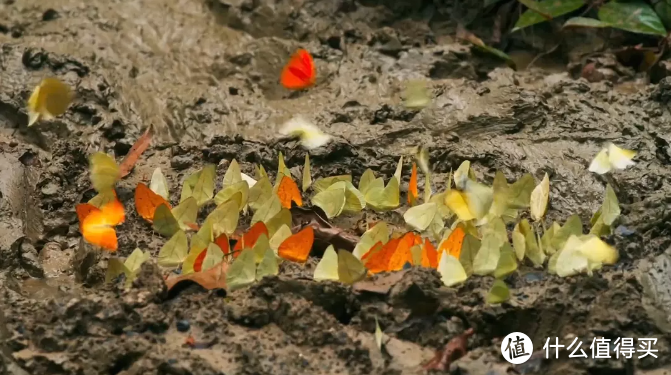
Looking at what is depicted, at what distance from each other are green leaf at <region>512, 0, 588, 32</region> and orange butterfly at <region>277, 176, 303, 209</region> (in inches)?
53.1

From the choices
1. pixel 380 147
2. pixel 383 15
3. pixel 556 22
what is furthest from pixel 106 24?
pixel 556 22

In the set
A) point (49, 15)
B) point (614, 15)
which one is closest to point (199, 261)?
point (49, 15)

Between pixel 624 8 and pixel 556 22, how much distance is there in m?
0.25

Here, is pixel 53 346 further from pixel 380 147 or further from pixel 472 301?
pixel 380 147

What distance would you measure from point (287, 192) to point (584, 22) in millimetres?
1499

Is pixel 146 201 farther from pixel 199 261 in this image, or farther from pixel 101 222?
pixel 199 261

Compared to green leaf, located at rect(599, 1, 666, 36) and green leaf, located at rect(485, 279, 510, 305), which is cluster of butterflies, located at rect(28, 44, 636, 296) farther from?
green leaf, located at rect(599, 1, 666, 36)

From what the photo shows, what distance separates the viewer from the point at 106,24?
3385 mm

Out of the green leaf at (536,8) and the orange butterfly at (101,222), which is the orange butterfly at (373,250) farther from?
the green leaf at (536,8)

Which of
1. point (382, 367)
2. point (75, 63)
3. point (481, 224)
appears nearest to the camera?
point (382, 367)

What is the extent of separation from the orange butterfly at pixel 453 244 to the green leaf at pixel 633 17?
1.52 meters

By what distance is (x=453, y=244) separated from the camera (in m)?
2.09

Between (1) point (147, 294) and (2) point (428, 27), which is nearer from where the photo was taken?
(1) point (147, 294)

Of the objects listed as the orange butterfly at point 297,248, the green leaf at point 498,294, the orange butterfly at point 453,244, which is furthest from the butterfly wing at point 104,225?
the green leaf at point 498,294
